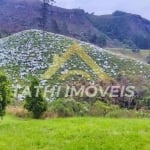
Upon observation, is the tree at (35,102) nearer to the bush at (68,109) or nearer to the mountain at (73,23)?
the bush at (68,109)

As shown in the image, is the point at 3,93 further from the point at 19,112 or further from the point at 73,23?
the point at 73,23

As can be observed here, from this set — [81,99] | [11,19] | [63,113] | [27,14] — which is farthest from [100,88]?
[27,14]

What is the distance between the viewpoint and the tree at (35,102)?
932 inches

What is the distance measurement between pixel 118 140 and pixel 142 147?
0.79 metres

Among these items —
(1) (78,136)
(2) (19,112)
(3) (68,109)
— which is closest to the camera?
(1) (78,136)

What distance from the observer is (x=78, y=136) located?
1197 centimetres

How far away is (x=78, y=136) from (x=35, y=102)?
12442 millimetres

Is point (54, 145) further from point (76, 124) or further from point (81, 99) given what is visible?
point (81, 99)

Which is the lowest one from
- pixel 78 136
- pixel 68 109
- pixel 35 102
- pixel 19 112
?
pixel 19 112

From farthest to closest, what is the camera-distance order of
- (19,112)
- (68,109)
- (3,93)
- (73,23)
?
(73,23)
(19,112)
(68,109)
(3,93)

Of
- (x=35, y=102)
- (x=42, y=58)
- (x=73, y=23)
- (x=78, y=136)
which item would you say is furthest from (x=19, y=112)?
(x=73, y=23)

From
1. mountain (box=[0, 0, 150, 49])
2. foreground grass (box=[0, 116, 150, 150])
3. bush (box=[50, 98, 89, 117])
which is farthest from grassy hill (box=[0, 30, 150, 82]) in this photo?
mountain (box=[0, 0, 150, 49])

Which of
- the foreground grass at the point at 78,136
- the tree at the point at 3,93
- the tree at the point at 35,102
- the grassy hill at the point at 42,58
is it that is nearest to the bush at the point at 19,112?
the tree at the point at 35,102

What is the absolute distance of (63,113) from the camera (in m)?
24.5
